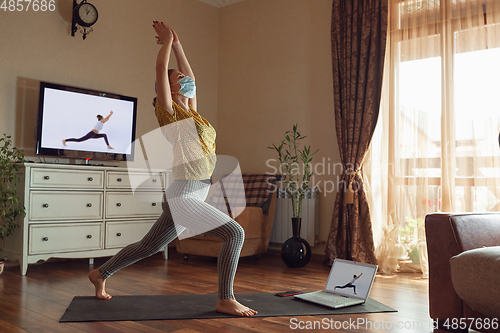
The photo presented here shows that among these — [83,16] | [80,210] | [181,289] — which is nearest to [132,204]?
[80,210]

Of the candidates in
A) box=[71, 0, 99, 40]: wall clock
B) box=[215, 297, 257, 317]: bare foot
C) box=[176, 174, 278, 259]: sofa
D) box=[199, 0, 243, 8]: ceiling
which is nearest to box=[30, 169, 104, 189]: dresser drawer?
box=[176, 174, 278, 259]: sofa

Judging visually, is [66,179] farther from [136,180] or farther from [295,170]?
[295,170]

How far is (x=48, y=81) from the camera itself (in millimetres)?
3871

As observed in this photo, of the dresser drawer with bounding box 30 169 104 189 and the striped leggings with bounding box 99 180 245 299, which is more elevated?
the dresser drawer with bounding box 30 169 104 189

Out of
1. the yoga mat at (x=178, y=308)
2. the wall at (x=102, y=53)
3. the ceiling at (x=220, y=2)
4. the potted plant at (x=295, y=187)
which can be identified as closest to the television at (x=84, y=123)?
the wall at (x=102, y=53)

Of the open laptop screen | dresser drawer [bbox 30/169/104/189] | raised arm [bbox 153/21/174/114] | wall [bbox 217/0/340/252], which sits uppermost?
wall [bbox 217/0/340/252]

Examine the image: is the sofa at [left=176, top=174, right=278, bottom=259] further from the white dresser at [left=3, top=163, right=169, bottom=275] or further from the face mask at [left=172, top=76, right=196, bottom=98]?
the face mask at [left=172, top=76, right=196, bottom=98]

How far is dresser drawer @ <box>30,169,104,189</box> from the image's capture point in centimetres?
336

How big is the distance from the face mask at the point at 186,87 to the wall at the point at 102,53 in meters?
2.17

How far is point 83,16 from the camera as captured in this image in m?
4.02

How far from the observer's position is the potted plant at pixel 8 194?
3287 millimetres

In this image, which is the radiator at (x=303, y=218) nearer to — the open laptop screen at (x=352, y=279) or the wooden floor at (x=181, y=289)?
the wooden floor at (x=181, y=289)

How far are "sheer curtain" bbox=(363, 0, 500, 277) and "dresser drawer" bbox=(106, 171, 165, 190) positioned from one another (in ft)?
6.29

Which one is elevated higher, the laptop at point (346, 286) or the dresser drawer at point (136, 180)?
the dresser drawer at point (136, 180)
